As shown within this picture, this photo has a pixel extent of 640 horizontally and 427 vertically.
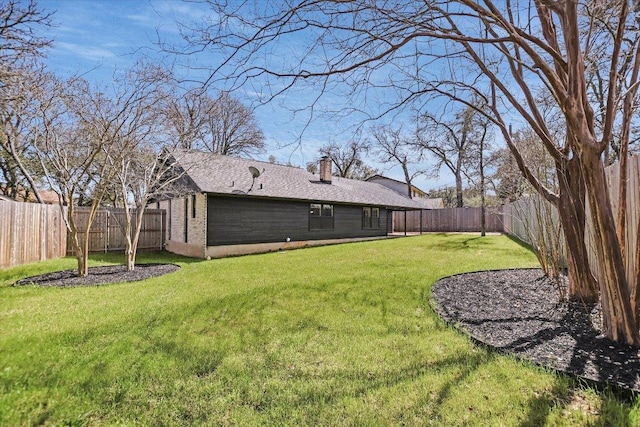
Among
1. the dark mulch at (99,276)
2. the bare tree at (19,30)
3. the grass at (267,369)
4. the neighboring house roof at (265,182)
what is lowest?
the dark mulch at (99,276)

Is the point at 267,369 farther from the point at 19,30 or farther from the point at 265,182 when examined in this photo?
the point at 265,182

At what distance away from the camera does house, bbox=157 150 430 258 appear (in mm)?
12406

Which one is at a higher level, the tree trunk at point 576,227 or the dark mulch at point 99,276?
the tree trunk at point 576,227

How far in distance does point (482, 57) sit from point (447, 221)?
2619 centimetres

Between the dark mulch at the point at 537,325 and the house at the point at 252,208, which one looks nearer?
the dark mulch at the point at 537,325

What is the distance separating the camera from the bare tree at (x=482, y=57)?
122 inches

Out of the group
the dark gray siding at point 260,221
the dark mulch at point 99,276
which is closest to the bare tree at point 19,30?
the dark mulch at point 99,276

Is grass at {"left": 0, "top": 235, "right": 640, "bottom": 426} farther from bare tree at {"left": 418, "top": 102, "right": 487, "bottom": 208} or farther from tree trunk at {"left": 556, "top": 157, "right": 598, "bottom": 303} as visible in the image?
bare tree at {"left": 418, "top": 102, "right": 487, "bottom": 208}

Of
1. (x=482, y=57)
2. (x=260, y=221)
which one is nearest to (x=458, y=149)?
(x=260, y=221)

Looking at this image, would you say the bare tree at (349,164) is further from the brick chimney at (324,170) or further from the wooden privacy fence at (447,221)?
the brick chimney at (324,170)

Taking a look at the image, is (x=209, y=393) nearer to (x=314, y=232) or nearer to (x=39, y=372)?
(x=39, y=372)

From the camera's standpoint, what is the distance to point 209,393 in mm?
2590

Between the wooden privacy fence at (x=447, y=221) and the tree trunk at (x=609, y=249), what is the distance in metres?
23.6

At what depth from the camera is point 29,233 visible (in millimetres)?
9906
